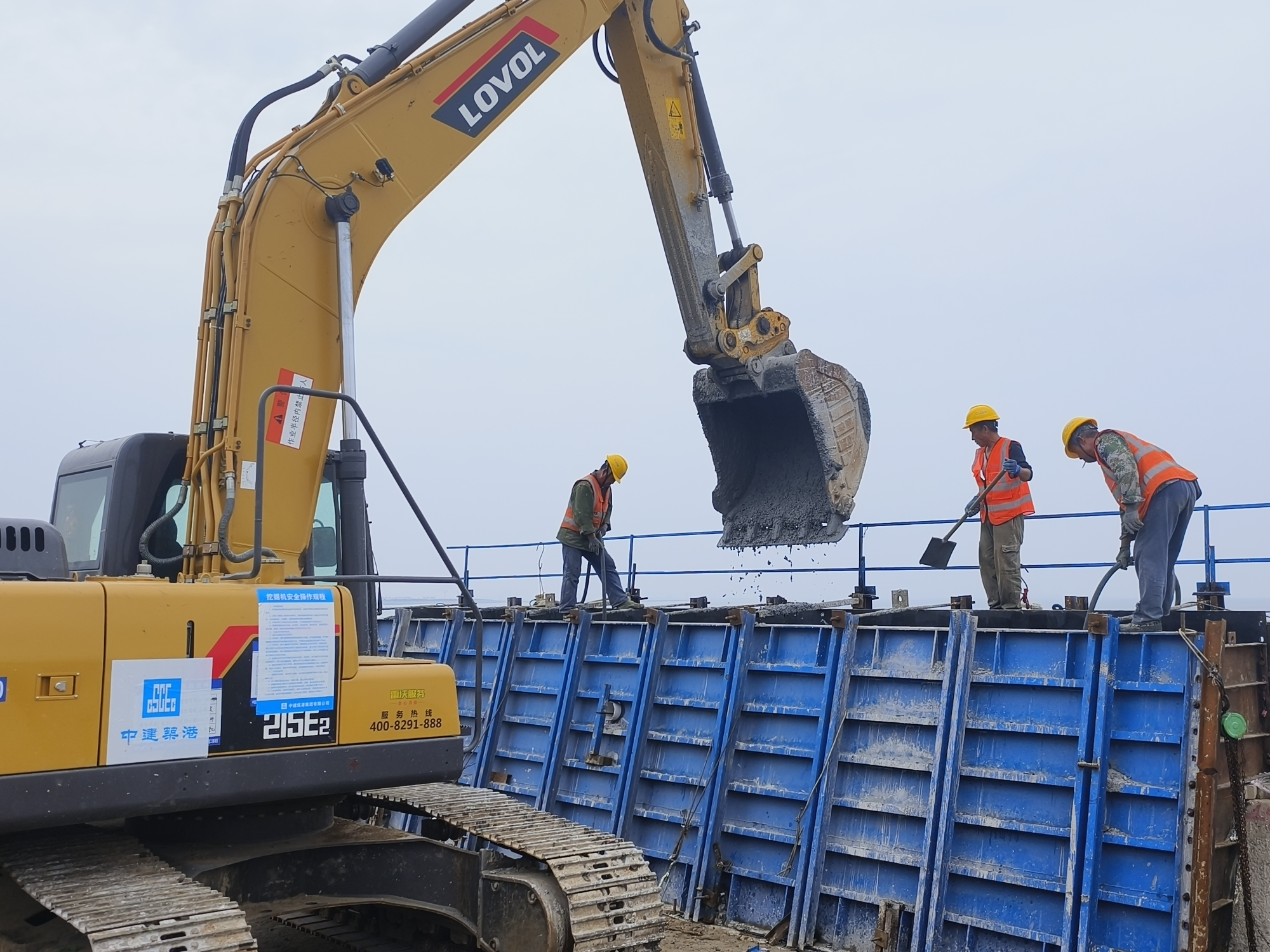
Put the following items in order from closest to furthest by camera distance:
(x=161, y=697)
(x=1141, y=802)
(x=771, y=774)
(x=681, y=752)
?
1. (x=161, y=697)
2. (x=1141, y=802)
3. (x=771, y=774)
4. (x=681, y=752)

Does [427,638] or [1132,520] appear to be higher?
[1132,520]

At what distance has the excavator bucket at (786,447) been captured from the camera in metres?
9.70

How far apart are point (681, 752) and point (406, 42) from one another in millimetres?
5586

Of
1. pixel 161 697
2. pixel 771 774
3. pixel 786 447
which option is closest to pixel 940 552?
pixel 786 447

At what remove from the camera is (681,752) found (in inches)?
370

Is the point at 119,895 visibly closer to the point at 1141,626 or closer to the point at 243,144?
the point at 243,144

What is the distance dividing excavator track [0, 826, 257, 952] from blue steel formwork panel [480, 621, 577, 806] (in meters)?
5.52

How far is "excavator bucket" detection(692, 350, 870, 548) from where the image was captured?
9.70 metres

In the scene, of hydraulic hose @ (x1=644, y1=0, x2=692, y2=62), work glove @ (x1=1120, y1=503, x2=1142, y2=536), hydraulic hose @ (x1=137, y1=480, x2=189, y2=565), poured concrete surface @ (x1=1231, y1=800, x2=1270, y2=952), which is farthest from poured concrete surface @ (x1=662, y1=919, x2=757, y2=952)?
hydraulic hose @ (x1=644, y1=0, x2=692, y2=62)

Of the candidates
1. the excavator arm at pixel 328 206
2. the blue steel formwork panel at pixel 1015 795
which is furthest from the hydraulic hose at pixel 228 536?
the blue steel formwork panel at pixel 1015 795

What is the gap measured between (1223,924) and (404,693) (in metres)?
4.82

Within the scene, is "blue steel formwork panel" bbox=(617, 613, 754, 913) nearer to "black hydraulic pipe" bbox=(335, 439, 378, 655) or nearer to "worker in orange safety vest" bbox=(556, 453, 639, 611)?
"worker in orange safety vest" bbox=(556, 453, 639, 611)

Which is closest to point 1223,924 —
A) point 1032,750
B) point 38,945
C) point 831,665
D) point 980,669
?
point 1032,750

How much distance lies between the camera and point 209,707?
4871mm
